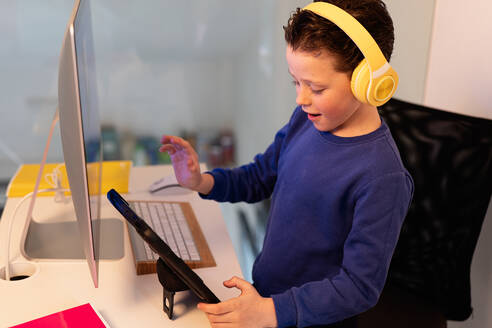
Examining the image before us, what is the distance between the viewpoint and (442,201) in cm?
97

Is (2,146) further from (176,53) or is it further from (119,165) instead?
(119,165)

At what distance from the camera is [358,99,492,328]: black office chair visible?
0.92 metres

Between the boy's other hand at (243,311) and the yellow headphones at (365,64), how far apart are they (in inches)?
13.2

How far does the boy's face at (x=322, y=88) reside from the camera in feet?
2.21

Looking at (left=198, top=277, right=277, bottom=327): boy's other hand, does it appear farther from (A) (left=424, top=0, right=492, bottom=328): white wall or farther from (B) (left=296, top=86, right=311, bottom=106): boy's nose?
(A) (left=424, top=0, right=492, bottom=328): white wall

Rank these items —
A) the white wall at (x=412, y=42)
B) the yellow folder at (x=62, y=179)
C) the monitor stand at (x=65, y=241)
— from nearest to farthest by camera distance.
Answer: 1. the monitor stand at (x=65, y=241)
2. the yellow folder at (x=62, y=179)
3. the white wall at (x=412, y=42)

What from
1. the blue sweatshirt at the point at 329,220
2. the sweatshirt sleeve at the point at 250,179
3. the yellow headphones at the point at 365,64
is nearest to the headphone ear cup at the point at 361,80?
the yellow headphones at the point at 365,64

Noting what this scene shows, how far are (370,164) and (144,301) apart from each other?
435mm

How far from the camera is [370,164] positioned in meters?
0.72

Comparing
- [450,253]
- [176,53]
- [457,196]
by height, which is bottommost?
[450,253]

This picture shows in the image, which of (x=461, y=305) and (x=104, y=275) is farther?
(x=461, y=305)

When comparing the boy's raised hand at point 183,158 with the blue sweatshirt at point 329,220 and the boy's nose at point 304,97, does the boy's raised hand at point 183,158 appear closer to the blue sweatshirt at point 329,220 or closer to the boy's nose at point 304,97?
the blue sweatshirt at point 329,220

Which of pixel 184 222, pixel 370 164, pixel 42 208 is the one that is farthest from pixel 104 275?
pixel 370 164

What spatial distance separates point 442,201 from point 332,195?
342mm
